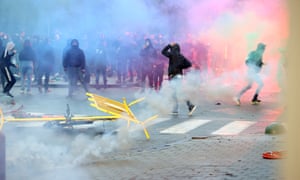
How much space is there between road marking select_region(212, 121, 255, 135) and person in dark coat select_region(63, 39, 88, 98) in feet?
10.5

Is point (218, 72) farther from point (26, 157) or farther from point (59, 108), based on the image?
point (26, 157)

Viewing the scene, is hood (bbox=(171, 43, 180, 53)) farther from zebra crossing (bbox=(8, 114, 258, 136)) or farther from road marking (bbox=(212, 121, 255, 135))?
road marking (bbox=(212, 121, 255, 135))

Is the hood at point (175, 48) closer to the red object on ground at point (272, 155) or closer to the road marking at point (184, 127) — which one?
the road marking at point (184, 127)

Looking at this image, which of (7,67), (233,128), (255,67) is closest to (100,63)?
(7,67)

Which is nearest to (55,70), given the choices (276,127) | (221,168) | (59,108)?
(59,108)

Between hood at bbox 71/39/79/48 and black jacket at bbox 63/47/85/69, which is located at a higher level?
hood at bbox 71/39/79/48

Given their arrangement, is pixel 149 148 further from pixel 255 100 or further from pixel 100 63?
pixel 255 100

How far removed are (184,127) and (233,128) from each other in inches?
37.9

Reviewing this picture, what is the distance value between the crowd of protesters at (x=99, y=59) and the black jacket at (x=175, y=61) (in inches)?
7.0

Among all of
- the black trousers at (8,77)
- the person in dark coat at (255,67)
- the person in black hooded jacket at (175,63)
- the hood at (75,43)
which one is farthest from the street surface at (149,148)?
the black trousers at (8,77)

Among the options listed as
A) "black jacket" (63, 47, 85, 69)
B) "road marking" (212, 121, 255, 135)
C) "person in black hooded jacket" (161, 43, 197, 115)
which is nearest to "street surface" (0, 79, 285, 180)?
"road marking" (212, 121, 255, 135)

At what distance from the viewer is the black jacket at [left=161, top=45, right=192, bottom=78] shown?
1310 centimetres

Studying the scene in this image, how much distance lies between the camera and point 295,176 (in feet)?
16.2

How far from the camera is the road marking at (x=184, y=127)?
37.4 feet
